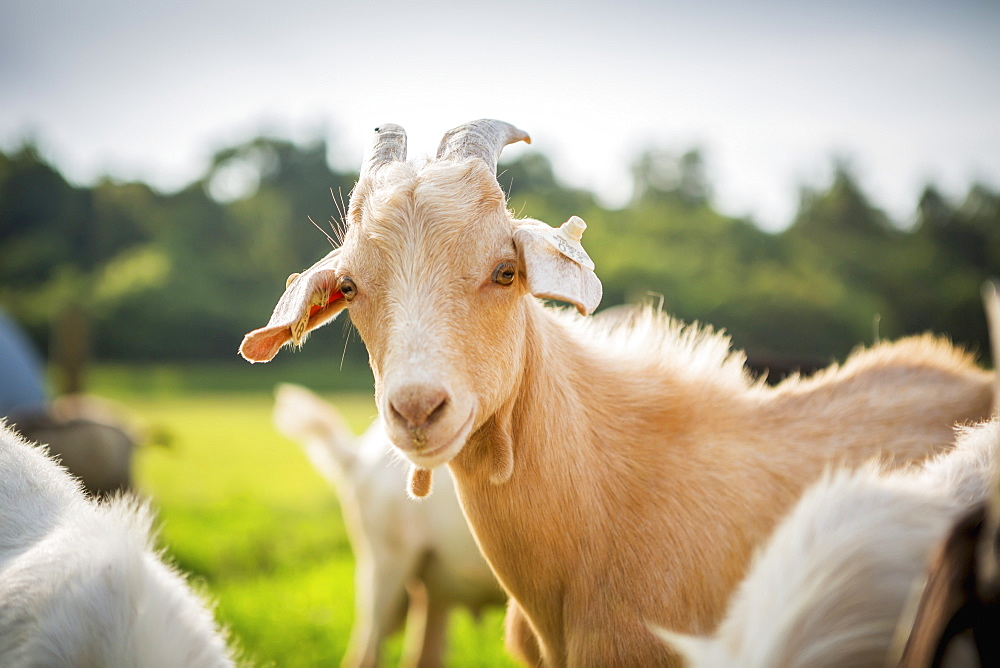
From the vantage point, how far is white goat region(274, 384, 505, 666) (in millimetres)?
4789

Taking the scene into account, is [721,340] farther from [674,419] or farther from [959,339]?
[959,339]

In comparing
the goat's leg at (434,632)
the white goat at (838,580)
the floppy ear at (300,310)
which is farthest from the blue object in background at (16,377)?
the white goat at (838,580)

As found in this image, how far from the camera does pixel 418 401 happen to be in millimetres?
1925

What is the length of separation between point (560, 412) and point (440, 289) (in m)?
0.71

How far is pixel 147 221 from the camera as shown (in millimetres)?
29125

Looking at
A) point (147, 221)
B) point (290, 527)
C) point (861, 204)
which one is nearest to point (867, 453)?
point (290, 527)

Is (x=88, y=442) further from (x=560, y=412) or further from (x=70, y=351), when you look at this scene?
(x=560, y=412)

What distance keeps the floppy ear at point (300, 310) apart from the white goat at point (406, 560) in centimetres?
230

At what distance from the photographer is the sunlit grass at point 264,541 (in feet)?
18.9

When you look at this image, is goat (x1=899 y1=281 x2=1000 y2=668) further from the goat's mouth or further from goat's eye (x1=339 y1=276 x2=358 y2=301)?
goat's eye (x1=339 y1=276 x2=358 y2=301)

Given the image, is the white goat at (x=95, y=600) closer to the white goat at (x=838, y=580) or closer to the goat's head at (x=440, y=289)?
the goat's head at (x=440, y=289)

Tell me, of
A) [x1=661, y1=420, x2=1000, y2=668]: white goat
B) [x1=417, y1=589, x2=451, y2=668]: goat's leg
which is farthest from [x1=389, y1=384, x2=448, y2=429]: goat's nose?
[x1=417, y1=589, x2=451, y2=668]: goat's leg

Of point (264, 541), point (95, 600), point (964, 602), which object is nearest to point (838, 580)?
point (964, 602)

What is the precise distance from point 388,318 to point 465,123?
859 millimetres
